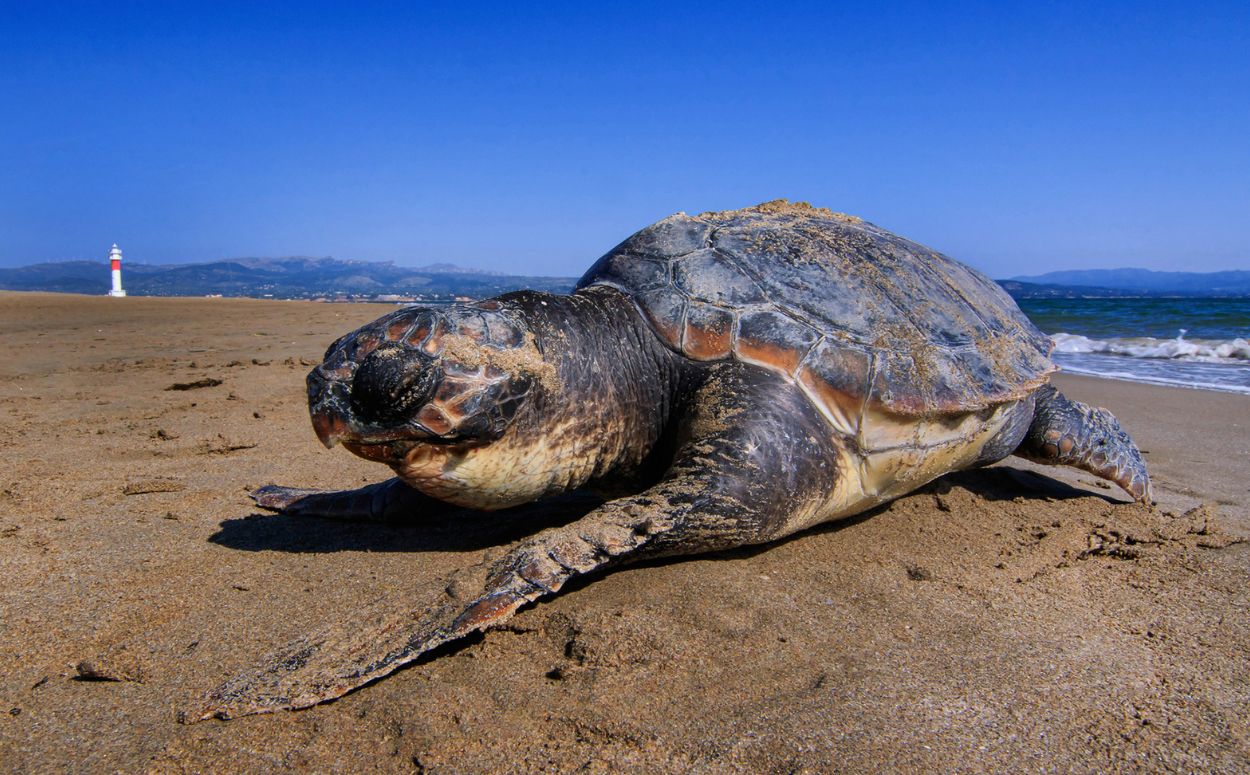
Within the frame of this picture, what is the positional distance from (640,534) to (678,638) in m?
0.33

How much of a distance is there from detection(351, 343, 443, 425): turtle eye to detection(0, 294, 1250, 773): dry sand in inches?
21.7

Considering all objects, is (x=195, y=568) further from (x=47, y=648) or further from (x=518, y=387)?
(x=518, y=387)

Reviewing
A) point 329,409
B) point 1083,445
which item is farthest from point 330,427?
point 1083,445

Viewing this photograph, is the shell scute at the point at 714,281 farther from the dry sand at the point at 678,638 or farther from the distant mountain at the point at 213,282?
the distant mountain at the point at 213,282

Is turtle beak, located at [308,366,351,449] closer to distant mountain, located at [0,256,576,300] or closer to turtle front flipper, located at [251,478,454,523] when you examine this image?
turtle front flipper, located at [251,478,454,523]

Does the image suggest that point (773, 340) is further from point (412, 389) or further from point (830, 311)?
point (412, 389)

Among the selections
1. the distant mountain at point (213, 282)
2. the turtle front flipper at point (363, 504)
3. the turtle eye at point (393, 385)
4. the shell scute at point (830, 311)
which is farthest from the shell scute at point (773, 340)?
the distant mountain at point (213, 282)

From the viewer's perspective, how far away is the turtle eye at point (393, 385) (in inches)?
86.3

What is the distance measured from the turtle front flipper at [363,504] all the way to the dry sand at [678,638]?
0.22ft

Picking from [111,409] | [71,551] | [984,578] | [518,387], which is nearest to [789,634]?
[984,578]

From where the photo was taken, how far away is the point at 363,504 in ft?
9.91

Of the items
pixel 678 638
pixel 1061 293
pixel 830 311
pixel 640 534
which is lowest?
pixel 678 638

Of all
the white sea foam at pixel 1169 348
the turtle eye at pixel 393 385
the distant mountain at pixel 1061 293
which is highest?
the distant mountain at pixel 1061 293

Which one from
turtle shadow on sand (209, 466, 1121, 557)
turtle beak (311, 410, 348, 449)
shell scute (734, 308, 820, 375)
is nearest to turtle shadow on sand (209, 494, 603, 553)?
turtle shadow on sand (209, 466, 1121, 557)
